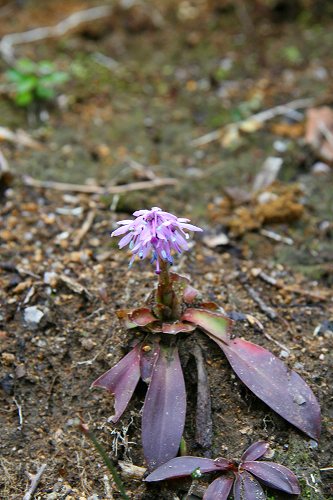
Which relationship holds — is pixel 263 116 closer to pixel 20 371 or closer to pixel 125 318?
pixel 125 318

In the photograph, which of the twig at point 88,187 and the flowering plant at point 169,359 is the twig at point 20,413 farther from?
the twig at point 88,187

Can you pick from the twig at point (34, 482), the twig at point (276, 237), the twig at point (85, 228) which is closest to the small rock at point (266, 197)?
the twig at point (276, 237)

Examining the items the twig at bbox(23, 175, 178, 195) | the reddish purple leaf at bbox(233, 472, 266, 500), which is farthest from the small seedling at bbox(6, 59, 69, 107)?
the reddish purple leaf at bbox(233, 472, 266, 500)

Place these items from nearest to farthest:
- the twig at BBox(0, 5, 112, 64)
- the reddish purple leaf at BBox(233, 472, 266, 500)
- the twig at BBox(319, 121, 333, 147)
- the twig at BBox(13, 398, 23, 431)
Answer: the reddish purple leaf at BBox(233, 472, 266, 500) → the twig at BBox(13, 398, 23, 431) → the twig at BBox(319, 121, 333, 147) → the twig at BBox(0, 5, 112, 64)

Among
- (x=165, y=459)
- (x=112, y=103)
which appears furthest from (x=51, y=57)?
(x=165, y=459)

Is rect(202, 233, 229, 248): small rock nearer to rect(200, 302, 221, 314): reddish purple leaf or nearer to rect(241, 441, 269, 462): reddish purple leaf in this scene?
rect(200, 302, 221, 314): reddish purple leaf
